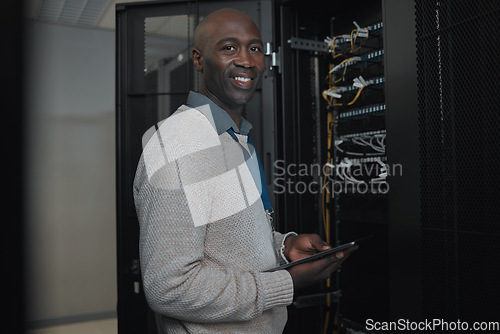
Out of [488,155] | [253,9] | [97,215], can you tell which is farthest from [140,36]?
[97,215]

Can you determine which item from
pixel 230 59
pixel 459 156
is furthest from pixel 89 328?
pixel 459 156

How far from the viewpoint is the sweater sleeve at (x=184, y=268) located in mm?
781

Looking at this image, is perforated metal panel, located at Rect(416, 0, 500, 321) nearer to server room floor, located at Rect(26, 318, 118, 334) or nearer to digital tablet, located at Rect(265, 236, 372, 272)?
digital tablet, located at Rect(265, 236, 372, 272)

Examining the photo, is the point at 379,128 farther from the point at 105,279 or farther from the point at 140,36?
the point at 105,279

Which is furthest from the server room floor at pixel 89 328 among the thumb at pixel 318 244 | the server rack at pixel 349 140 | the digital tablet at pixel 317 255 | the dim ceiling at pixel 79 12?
the digital tablet at pixel 317 255

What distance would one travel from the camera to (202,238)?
82cm

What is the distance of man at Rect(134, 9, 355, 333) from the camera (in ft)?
2.60

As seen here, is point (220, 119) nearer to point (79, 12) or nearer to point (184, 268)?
point (184, 268)

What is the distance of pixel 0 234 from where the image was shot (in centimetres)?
21

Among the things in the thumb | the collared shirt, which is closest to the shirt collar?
the collared shirt

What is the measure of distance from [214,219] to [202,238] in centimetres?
7

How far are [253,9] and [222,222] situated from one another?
3.54ft

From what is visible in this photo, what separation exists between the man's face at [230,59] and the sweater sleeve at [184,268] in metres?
0.32

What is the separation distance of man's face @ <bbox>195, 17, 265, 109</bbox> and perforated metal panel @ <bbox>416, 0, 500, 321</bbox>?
425 mm
